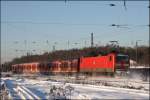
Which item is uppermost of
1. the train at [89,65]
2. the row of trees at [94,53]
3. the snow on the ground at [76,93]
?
the row of trees at [94,53]

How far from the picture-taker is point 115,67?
167 feet

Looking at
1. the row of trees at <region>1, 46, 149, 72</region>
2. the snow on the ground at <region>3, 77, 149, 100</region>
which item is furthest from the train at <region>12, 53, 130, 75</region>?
the snow on the ground at <region>3, 77, 149, 100</region>

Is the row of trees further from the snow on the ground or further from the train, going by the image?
the snow on the ground

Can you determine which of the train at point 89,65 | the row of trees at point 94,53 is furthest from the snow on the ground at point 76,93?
the row of trees at point 94,53

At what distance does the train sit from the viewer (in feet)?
168

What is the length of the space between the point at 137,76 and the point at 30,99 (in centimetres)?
3210

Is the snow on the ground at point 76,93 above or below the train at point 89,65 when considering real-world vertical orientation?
below

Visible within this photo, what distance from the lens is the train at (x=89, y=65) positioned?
51156 millimetres

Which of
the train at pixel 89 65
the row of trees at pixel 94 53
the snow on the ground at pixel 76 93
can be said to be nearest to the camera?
the snow on the ground at pixel 76 93

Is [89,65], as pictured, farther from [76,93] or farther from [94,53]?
[76,93]

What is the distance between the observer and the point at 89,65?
2336 inches

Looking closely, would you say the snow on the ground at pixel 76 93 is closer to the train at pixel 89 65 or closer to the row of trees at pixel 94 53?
the train at pixel 89 65

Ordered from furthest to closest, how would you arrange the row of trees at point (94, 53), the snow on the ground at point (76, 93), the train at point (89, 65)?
the row of trees at point (94, 53) < the train at point (89, 65) < the snow on the ground at point (76, 93)

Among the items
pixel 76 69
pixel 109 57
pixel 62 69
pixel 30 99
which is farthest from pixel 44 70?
pixel 30 99
